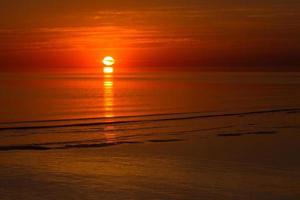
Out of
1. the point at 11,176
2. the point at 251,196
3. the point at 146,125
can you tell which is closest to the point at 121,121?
the point at 146,125

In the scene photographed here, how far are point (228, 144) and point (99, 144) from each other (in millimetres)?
3111

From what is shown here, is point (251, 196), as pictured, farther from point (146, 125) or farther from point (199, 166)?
point (146, 125)

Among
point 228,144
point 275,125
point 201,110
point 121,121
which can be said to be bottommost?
point 228,144

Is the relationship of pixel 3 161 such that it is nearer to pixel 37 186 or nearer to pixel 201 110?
pixel 37 186

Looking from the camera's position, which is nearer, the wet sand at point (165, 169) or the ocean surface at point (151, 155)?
the wet sand at point (165, 169)

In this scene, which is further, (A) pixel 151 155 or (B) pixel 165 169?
(A) pixel 151 155

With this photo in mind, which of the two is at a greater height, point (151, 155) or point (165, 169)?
point (151, 155)

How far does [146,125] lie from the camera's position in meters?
17.5

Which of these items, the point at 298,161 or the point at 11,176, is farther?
the point at 298,161

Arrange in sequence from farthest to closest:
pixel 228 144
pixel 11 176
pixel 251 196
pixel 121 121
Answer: pixel 121 121, pixel 228 144, pixel 11 176, pixel 251 196

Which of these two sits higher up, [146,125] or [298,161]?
[146,125]

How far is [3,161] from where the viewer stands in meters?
11.4

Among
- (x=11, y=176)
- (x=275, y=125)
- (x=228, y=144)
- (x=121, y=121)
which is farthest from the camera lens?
(x=121, y=121)

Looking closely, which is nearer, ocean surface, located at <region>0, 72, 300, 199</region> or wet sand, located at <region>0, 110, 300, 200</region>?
wet sand, located at <region>0, 110, 300, 200</region>
